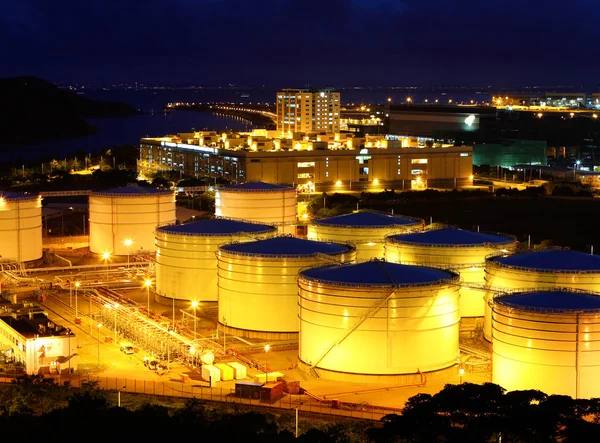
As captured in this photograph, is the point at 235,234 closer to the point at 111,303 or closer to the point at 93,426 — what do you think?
the point at 111,303

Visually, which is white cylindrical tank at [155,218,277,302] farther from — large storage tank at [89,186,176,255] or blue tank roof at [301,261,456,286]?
large storage tank at [89,186,176,255]

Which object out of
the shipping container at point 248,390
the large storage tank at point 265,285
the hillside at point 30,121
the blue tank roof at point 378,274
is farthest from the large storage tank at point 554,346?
the hillside at point 30,121

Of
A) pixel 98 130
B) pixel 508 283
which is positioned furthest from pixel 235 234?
pixel 98 130

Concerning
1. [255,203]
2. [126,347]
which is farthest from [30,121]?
[126,347]

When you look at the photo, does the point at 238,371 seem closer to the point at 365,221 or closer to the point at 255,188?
the point at 365,221

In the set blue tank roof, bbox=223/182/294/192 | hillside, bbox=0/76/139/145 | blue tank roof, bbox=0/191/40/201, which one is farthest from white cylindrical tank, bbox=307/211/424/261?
hillside, bbox=0/76/139/145

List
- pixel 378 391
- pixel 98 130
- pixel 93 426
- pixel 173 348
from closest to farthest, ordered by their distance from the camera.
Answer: pixel 93 426 < pixel 378 391 < pixel 173 348 < pixel 98 130
